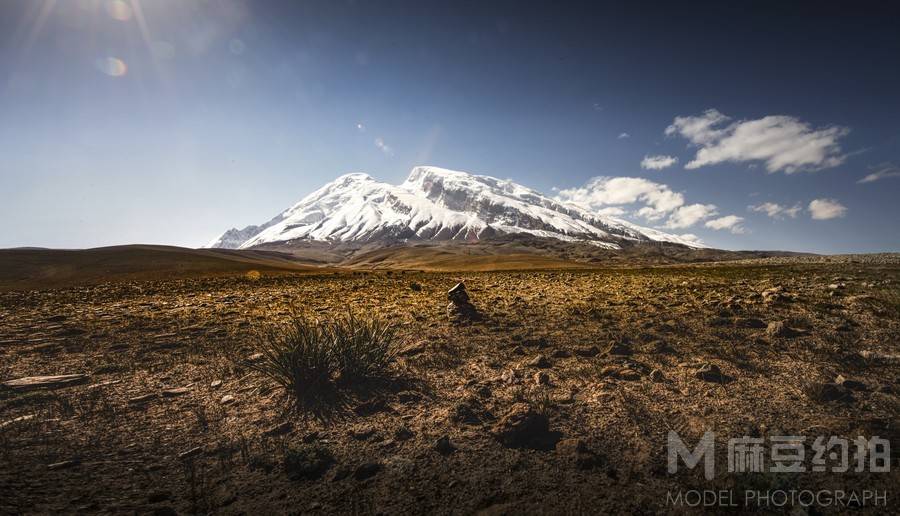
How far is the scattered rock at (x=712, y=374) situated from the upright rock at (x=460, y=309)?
266 inches

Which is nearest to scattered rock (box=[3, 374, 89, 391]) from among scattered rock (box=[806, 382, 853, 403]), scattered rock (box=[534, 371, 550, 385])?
scattered rock (box=[534, 371, 550, 385])

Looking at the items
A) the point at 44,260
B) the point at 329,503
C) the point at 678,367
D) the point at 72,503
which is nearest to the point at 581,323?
the point at 678,367

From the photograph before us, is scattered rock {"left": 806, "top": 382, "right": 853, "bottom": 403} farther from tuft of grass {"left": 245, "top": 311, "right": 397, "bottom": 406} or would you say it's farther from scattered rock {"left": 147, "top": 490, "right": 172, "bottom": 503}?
scattered rock {"left": 147, "top": 490, "right": 172, "bottom": 503}

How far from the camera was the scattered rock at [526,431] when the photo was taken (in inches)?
196

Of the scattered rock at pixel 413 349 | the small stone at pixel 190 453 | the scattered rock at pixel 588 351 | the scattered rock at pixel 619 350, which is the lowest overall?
the small stone at pixel 190 453

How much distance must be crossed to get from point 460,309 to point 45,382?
1059cm

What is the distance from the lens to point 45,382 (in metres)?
7.75

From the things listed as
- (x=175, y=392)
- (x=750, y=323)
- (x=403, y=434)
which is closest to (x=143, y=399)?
(x=175, y=392)

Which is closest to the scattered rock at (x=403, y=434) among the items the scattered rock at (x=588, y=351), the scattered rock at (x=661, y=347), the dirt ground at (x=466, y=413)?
the dirt ground at (x=466, y=413)

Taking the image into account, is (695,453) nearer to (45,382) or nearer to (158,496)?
(158,496)

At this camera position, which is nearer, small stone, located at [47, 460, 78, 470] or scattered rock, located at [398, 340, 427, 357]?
small stone, located at [47, 460, 78, 470]

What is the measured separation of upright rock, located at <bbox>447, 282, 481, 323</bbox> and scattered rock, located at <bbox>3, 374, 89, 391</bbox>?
9561 mm

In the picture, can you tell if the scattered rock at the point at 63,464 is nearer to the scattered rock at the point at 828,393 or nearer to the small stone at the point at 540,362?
the small stone at the point at 540,362

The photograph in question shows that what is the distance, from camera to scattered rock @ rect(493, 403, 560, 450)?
4980mm
